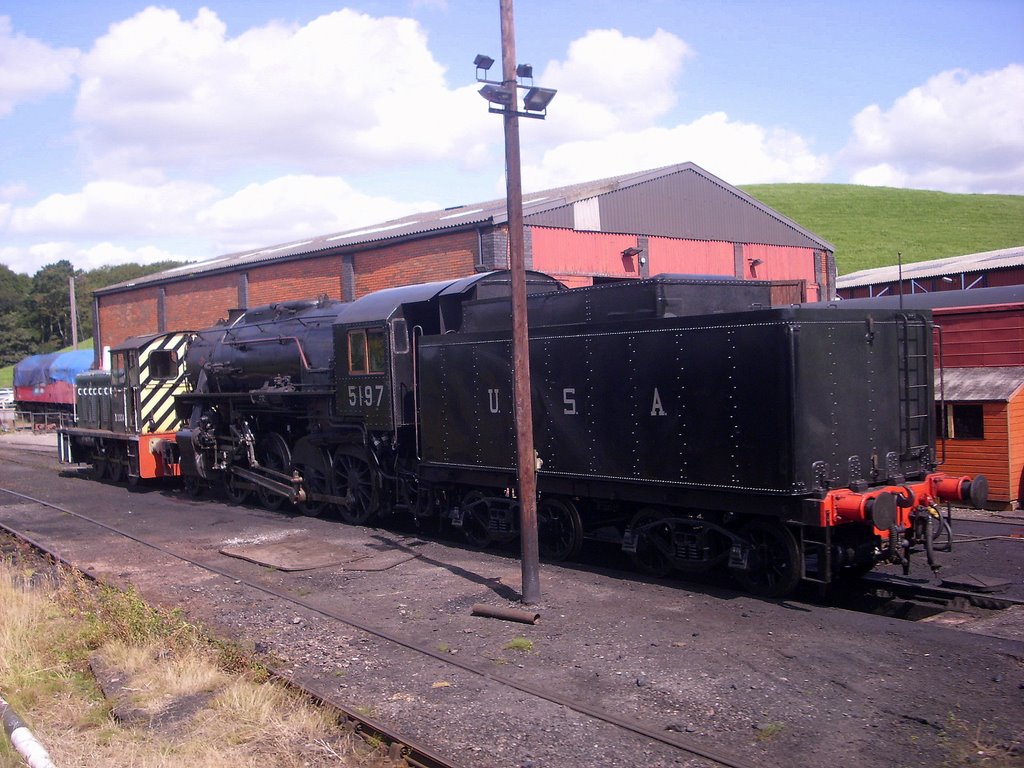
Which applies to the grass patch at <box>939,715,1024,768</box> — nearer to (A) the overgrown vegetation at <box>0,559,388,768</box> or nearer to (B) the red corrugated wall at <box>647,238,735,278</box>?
(A) the overgrown vegetation at <box>0,559,388,768</box>

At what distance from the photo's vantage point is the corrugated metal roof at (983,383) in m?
13.0

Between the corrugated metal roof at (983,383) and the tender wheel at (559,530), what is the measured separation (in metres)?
6.55

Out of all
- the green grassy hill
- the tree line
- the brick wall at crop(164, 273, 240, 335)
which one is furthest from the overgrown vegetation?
the tree line

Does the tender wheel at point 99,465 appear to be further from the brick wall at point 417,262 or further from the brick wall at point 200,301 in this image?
the brick wall at point 200,301

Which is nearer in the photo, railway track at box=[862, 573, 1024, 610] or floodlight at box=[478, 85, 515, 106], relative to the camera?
railway track at box=[862, 573, 1024, 610]

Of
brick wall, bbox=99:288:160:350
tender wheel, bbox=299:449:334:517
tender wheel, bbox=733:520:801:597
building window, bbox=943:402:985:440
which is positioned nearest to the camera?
tender wheel, bbox=733:520:801:597

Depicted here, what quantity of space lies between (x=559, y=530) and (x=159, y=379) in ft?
35.7

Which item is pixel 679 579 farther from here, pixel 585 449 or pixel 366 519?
pixel 366 519

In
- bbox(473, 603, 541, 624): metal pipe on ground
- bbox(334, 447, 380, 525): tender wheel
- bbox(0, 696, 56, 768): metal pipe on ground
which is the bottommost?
bbox(473, 603, 541, 624): metal pipe on ground

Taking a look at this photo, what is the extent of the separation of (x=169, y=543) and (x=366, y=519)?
2663 mm

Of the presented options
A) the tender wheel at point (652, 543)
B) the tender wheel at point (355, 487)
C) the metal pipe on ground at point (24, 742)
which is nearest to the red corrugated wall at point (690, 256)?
the tender wheel at point (355, 487)

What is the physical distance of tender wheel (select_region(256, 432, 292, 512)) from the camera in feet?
47.2

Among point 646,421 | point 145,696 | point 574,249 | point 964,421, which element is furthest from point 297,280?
point 145,696

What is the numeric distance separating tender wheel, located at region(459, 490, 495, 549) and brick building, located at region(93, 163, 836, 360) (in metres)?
8.68
